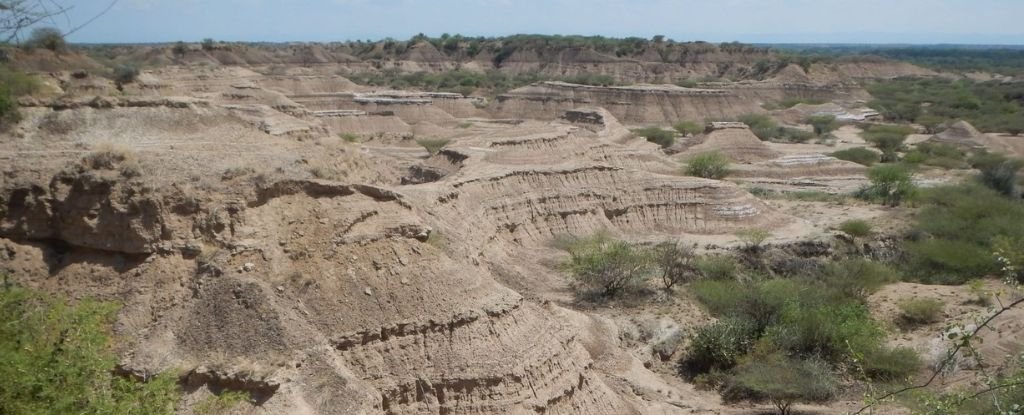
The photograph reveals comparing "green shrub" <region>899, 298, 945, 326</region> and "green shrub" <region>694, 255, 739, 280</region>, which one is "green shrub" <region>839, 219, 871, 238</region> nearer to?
"green shrub" <region>694, 255, 739, 280</region>

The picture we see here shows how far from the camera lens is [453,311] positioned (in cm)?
1350

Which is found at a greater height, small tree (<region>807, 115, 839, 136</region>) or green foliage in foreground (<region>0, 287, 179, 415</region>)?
green foliage in foreground (<region>0, 287, 179, 415</region>)

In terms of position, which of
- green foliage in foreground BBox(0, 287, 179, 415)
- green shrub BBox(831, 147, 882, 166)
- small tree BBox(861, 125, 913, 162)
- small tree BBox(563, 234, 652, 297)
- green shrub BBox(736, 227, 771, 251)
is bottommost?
small tree BBox(861, 125, 913, 162)

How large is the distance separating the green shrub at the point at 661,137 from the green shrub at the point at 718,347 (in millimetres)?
33772

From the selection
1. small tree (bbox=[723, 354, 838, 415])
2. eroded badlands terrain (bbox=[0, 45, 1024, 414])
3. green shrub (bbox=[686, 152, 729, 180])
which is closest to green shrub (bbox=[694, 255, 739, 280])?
eroded badlands terrain (bbox=[0, 45, 1024, 414])

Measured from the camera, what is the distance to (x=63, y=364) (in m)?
9.54

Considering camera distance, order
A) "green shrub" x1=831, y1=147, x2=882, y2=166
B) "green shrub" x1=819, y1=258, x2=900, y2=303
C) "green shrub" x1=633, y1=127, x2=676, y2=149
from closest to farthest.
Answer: "green shrub" x1=819, y1=258, x2=900, y2=303 < "green shrub" x1=831, y1=147, x2=882, y2=166 < "green shrub" x1=633, y1=127, x2=676, y2=149

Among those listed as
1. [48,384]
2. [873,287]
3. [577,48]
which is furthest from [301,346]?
[577,48]

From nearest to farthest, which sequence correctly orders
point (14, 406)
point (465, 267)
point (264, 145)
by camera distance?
point (14, 406) → point (465, 267) → point (264, 145)

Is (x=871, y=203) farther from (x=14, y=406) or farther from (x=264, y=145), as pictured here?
(x=14, y=406)

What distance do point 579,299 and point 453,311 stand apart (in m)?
10.2

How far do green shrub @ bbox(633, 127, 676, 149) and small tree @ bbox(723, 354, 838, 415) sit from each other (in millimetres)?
35401

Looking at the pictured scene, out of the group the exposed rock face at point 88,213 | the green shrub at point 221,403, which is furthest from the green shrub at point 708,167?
the green shrub at point 221,403

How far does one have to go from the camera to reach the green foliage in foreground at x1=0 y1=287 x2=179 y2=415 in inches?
355
